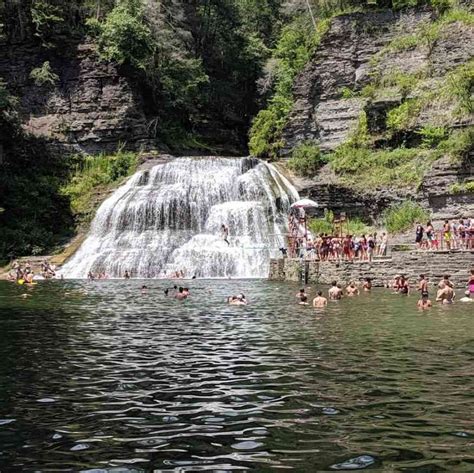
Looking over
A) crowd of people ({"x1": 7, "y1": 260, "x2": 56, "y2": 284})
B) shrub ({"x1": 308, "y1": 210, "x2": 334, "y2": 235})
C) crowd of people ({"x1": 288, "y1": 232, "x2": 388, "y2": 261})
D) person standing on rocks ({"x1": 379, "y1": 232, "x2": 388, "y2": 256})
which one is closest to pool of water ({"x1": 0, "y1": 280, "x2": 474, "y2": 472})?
crowd of people ({"x1": 288, "y1": 232, "x2": 388, "y2": 261})

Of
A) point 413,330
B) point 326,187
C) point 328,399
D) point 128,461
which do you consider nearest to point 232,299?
point 413,330

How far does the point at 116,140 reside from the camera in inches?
1973

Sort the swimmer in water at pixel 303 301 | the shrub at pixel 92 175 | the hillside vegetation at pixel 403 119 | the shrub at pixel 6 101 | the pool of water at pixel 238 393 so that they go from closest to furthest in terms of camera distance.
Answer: the pool of water at pixel 238 393, the swimmer in water at pixel 303 301, the hillside vegetation at pixel 403 119, the shrub at pixel 6 101, the shrub at pixel 92 175

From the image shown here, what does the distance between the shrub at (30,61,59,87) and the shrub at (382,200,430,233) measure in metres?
29.3

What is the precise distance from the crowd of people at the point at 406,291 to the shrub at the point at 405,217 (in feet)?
29.8

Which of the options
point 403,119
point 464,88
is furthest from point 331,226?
point 464,88

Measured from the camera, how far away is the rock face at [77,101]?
5022cm

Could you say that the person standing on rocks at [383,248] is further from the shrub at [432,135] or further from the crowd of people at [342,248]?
the shrub at [432,135]

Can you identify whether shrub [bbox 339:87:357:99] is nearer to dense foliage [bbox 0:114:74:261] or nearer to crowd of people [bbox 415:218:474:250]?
crowd of people [bbox 415:218:474:250]

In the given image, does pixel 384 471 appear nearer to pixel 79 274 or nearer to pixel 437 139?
pixel 79 274

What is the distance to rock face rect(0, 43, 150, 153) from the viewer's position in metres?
50.2

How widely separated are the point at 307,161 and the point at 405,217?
10.7m

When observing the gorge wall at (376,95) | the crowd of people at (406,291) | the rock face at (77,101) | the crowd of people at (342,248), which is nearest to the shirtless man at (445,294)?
the crowd of people at (406,291)

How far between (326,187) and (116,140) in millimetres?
18210
